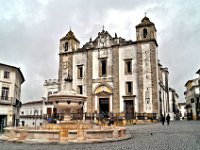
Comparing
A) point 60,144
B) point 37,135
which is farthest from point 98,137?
point 37,135

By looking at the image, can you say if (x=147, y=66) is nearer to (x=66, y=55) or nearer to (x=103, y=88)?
(x=103, y=88)

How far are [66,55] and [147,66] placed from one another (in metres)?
12.5

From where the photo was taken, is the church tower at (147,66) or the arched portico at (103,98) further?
the arched portico at (103,98)

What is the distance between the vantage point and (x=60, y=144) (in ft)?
31.1

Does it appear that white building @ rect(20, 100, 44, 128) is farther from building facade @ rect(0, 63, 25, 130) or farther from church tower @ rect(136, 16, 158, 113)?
church tower @ rect(136, 16, 158, 113)

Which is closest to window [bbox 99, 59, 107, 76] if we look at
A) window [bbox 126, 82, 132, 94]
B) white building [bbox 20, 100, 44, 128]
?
window [bbox 126, 82, 132, 94]

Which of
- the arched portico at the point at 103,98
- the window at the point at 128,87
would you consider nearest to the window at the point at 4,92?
the arched portico at the point at 103,98

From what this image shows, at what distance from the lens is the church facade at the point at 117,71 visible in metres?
28.7

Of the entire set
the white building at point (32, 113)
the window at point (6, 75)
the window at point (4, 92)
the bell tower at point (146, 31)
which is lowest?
the white building at point (32, 113)

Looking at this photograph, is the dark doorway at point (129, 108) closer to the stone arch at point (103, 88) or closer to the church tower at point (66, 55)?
the stone arch at point (103, 88)

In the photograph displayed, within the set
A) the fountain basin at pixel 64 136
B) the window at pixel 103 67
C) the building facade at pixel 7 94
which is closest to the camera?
the fountain basin at pixel 64 136

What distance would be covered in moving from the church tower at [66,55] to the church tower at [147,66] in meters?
10.1

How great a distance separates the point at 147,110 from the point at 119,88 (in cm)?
463

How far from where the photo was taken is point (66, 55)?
3478 centimetres
